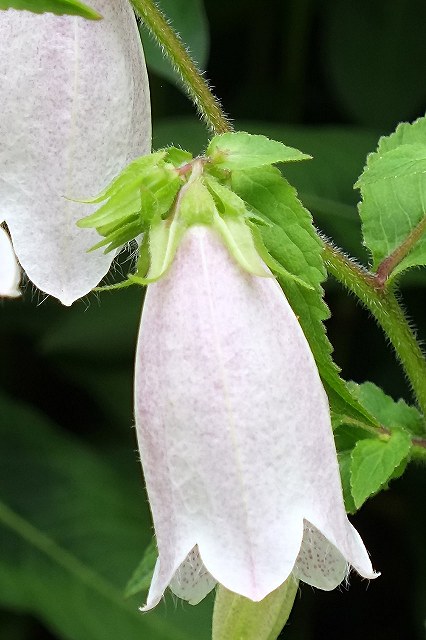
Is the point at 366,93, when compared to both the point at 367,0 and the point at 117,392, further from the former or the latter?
the point at 117,392

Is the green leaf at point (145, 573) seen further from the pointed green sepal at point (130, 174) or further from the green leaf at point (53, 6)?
the green leaf at point (53, 6)

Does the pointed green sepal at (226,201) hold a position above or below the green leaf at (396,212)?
above

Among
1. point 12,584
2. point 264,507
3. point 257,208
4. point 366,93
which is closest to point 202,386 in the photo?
point 264,507

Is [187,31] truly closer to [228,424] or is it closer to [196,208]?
[196,208]

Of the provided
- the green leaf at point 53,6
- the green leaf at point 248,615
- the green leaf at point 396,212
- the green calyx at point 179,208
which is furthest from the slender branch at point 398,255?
the green leaf at point 53,6

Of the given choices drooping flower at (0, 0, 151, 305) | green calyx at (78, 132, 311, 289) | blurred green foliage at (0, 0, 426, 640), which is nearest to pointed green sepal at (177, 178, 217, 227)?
green calyx at (78, 132, 311, 289)

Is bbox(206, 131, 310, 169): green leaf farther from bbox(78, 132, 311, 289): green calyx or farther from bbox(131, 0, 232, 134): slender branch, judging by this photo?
bbox(131, 0, 232, 134): slender branch

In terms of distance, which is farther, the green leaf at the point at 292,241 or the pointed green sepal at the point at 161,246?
the green leaf at the point at 292,241
